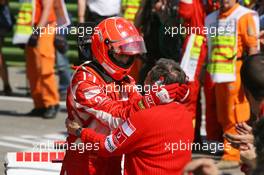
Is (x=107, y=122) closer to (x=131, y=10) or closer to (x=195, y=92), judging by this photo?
(x=195, y=92)

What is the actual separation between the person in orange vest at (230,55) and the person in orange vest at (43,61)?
2.55 metres

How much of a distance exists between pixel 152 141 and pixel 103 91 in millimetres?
491

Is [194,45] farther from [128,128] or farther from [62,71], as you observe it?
[128,128]

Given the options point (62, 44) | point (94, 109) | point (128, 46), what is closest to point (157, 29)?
point (62, 44)

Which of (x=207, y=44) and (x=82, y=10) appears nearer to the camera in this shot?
(x=207, y=44)

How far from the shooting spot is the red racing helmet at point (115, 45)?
5.50 meters

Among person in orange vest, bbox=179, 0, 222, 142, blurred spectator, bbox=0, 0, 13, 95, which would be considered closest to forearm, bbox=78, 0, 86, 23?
blurred spectator, bbox=0, 0, 13, 95

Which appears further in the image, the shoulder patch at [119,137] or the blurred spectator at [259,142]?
the shoulder patch at [119,137]

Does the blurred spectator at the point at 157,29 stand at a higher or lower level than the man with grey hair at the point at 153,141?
lower

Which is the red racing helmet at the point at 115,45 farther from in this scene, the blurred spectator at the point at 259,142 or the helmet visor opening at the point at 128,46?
the blurred spectator at the point at 259,142

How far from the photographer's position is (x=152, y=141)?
5152mm

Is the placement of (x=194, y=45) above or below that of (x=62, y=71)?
above

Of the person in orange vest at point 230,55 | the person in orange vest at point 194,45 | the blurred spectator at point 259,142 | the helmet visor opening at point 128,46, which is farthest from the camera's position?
the person in orange vest at point 194,45

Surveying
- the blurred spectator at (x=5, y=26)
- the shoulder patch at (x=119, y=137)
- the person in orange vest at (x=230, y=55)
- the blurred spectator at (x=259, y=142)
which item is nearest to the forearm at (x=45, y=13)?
the blurred spectator at (x=5, y=26)
